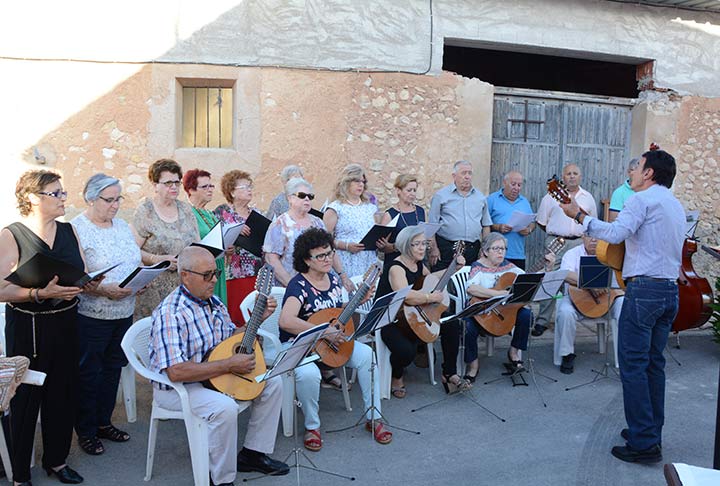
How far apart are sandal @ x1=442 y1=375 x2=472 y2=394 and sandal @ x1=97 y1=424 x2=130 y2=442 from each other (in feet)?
8.42

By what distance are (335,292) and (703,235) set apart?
6.79 metres

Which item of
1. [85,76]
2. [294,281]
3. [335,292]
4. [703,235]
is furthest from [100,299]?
[703,235]

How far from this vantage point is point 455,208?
7.02 metres

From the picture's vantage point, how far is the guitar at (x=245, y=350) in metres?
3.85

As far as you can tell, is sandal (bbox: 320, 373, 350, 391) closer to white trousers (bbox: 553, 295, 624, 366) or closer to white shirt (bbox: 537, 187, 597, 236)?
white trousers (bbox: 553, 295, 624, 366)

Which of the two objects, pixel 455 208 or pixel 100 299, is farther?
pixel 455 208

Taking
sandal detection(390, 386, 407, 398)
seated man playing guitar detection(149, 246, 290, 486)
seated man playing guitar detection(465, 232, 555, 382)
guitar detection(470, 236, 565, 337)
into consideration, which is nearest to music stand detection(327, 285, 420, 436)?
sandal detection(390, 386, 407, 398)

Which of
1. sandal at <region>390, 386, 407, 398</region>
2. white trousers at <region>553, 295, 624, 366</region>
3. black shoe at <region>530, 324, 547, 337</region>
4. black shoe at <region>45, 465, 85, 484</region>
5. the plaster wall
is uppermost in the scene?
the plaster wall

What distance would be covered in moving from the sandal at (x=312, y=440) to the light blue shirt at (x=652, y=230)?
2.27m

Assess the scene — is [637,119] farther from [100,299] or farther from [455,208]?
[100,299]

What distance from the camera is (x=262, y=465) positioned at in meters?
4.16

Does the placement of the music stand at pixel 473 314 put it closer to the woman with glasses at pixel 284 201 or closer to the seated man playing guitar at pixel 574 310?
the seated man playing guitar at pixel 574 310

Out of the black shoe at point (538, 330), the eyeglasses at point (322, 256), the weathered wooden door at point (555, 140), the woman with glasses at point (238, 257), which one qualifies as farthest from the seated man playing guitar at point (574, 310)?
the woman with glasses at point (238, 257)

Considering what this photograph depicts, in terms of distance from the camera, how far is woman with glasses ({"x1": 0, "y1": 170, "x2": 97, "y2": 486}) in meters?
3.74
